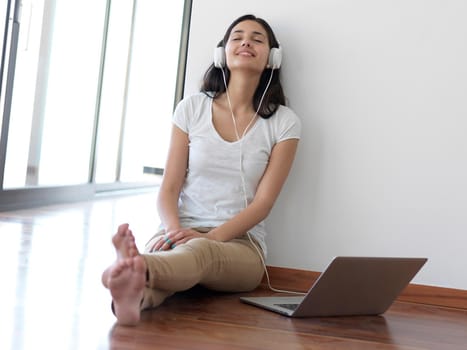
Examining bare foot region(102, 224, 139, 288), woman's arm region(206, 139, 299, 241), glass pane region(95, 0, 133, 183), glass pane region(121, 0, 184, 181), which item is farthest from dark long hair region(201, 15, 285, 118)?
glass pane region(121, 0, 184, 181)

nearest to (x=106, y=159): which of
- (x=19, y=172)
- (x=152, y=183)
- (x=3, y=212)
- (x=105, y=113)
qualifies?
(x=105, y=113)

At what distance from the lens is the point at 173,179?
7.18 ft

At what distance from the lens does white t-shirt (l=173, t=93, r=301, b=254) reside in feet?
7.13

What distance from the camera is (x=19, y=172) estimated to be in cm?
436

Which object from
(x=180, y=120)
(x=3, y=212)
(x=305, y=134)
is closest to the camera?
(x=180, y=120)

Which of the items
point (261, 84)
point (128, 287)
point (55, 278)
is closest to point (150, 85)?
point (261, 84)

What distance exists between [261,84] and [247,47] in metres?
0.17

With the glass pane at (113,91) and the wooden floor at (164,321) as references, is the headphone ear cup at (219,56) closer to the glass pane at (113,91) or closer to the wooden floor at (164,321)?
the wooden floor at (164,321)

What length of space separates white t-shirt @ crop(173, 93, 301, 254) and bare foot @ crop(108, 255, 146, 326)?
73 cm

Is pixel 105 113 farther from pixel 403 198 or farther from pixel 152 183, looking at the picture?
pixel 403 198

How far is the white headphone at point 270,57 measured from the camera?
2252 mm

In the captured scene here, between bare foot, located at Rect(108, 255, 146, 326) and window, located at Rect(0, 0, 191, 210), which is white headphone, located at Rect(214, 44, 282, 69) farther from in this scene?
window, located at Rect(0, 0, 191, 210)

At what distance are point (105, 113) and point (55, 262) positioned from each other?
3.70 m

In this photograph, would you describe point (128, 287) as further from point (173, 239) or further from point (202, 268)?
point (173, 239)
